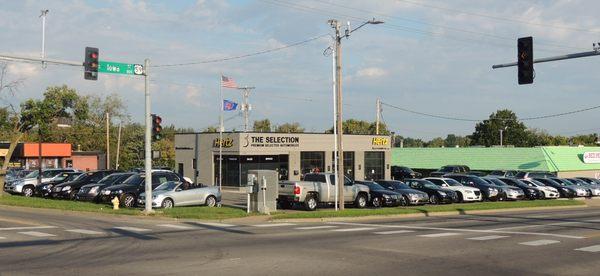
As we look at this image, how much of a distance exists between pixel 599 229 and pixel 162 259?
1421 centimetres

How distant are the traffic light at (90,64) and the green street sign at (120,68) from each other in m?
0.82

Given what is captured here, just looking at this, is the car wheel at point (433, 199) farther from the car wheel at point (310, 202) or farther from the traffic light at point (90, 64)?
the traffic light at point (90, 64)

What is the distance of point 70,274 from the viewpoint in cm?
1061

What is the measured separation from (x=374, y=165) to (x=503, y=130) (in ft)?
230

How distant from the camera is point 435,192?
34.4 m

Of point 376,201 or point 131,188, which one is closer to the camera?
point 131,188

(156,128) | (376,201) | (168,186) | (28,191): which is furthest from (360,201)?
(28,191)

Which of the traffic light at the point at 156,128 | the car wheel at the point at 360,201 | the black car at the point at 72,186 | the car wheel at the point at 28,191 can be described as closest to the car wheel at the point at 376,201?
the car wheel at the point at 360,201

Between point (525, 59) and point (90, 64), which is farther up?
point (90, 64)

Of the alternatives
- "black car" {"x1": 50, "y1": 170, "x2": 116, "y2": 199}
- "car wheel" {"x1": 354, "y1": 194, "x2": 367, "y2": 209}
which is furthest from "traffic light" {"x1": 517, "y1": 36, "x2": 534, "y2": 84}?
"black car" {"x1": 50, "y1": 170, "x2": 116, "y2": 199}

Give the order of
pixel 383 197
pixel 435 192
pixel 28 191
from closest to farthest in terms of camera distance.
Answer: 1. pixel 383 197
2. pixel 435 192
3. pixel 28 191

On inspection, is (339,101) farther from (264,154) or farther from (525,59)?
(264,154)

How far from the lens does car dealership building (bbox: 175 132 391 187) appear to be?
52.3 m

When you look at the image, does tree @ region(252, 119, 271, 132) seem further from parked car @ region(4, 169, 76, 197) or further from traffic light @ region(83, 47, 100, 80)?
traffic light @ region(83, 47, 100, 80)
